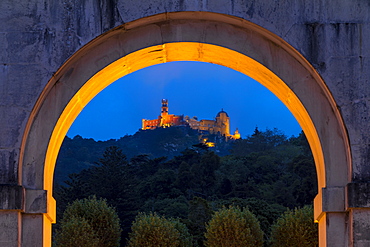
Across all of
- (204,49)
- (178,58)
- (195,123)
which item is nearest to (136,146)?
(195,123)

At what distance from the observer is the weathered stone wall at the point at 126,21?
28.5 ft

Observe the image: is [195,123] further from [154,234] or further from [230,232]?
[230,232]

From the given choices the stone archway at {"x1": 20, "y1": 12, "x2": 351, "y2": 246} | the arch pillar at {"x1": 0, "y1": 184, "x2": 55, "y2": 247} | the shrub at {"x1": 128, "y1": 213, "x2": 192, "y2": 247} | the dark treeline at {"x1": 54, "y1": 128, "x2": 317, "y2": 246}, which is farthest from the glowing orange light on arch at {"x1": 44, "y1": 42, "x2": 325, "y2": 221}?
the dark treeline at {"x1": 54, "y1": 128, "x2": 317, "y2": 246}

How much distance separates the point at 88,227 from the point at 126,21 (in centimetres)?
2777

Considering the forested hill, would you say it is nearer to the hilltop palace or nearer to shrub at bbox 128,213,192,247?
the hilltop palace

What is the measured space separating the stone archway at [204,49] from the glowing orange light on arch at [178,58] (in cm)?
3

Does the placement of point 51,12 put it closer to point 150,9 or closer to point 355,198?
point 150,9

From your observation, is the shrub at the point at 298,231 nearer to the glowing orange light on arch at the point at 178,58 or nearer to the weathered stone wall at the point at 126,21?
the glowing orange light on arch at the point at 178,58

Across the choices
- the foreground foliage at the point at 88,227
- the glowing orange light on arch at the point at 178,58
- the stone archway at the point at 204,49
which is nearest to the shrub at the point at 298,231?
the foreground foliage at the point at 88,227

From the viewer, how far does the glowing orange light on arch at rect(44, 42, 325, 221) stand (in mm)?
9109

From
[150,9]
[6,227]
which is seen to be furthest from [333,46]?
[6,227]

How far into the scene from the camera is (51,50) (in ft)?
29.0

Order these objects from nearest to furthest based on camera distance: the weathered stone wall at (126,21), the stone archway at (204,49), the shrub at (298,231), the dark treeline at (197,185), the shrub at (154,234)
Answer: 1. the stone archway at (204,49)
2. the weathered stone wall at (126,21)
3. the shrub at (298,231)
4. the shrub at (154,234)
5. the dark treeline at (197,185)

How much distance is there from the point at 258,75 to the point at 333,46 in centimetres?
170
